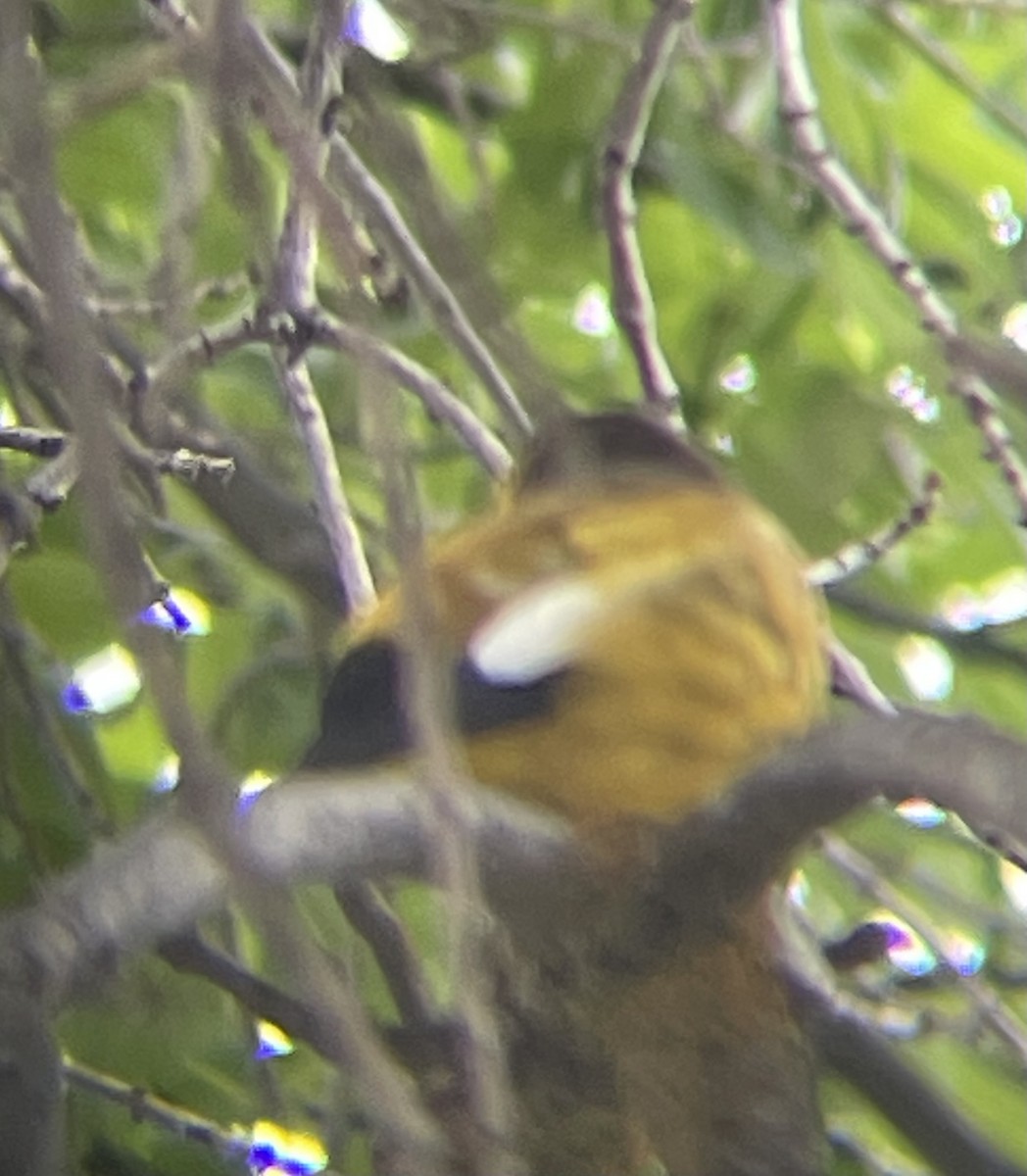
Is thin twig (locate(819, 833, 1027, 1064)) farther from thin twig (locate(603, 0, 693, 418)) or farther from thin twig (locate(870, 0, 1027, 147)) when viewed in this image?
thin twig (locate(870, 0, 1027, 147))

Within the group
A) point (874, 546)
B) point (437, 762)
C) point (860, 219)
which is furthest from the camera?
point (874, 546)

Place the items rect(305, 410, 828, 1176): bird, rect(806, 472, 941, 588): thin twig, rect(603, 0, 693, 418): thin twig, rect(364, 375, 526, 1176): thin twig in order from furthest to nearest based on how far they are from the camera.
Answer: rect(806, 472, 941, 588): thin twig → rect(603, 0, 693, 418): thin twig → rect(305, 410, 828, 1176): bird → rect(364, 375, 526, 1176): thin twig

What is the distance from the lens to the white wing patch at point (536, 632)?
138 cm

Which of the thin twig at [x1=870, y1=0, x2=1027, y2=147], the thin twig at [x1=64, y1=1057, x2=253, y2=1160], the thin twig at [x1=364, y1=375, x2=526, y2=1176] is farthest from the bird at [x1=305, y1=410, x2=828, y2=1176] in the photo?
the thin twig at [x1=364, y1=375, x2=526, y2=1176]

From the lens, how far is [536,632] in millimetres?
1407

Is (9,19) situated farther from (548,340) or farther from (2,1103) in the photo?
(548,340)

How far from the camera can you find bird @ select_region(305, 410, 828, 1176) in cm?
125

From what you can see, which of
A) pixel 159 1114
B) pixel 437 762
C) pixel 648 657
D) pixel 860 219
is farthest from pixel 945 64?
pixel 437 762

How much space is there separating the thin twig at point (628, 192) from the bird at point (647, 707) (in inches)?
4.3

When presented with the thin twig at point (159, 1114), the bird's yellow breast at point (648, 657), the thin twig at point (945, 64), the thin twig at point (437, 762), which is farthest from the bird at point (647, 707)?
the thin twig at point (437, 762)

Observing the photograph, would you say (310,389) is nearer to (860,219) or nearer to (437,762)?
(860,219)

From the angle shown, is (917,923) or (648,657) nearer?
(648,657)

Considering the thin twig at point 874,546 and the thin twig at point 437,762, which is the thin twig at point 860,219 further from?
the thin twig at point 437,762

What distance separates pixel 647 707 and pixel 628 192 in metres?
0.37
